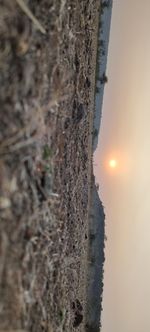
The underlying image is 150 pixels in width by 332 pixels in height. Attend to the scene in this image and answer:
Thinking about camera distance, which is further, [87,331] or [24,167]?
[87,331]

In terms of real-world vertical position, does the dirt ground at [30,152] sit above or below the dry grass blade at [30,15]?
below

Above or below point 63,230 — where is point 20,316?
below

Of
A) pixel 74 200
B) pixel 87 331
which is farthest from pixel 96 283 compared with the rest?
pixel 74 200

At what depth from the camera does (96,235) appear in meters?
4.40

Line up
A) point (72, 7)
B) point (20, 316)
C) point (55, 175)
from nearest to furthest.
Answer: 1. point (20, 316)
2. point (55, 175)
3. point (72, 7)

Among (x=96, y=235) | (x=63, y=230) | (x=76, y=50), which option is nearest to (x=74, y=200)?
(x=63, y=230)

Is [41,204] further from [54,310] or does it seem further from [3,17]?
[54,310]

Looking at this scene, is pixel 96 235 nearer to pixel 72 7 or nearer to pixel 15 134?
pixel 72 7

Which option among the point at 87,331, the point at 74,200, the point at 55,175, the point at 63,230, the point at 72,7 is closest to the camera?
the point at 55,175

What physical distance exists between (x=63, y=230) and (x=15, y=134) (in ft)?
3.18

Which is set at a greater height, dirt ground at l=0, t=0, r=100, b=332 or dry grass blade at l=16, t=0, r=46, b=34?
dry grass blade at l=16, t=0, r=46, b=34

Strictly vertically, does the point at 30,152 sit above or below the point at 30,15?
below

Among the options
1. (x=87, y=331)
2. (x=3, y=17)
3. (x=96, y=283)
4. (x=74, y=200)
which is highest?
(x=3, y=17)

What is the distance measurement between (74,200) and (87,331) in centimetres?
214
